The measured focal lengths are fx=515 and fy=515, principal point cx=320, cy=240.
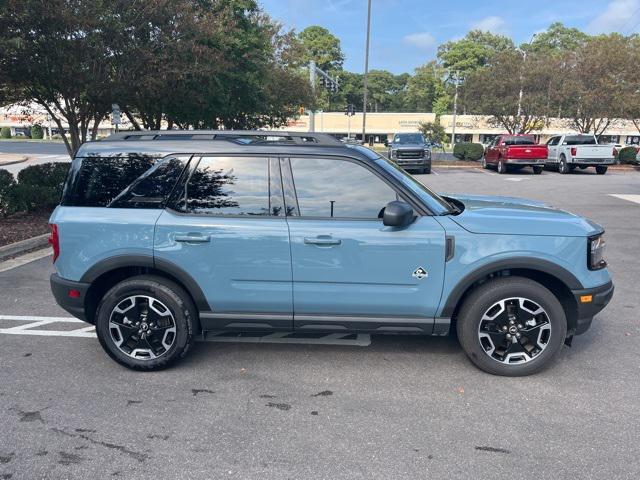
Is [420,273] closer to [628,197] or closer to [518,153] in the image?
[628,197]

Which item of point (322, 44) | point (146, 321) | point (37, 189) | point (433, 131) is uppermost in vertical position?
point (322, 44)

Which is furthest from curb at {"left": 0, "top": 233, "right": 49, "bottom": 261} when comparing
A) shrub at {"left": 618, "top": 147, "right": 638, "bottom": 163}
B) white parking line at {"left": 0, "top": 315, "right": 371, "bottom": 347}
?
shrub at {"left": 618, "top": 147, "right": 638, "bottom": 163}

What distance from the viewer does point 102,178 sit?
4016 millimetres

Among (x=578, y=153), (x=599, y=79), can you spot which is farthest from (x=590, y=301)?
(x=599, y=79)

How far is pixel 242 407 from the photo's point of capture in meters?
3.50

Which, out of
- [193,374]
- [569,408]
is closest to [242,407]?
[193,374]

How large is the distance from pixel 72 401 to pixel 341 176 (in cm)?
249

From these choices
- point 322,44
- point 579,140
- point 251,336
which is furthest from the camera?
point 322,44

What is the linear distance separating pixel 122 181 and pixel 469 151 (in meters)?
29.7

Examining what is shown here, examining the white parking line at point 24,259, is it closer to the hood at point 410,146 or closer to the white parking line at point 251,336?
the white parking line at point 251,336

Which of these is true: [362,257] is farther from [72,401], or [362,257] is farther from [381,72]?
[381,72]

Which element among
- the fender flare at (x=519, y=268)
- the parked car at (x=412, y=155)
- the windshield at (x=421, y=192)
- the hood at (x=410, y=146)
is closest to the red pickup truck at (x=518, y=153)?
the parked car at (x=412, y=155)

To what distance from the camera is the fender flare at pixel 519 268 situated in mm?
3725

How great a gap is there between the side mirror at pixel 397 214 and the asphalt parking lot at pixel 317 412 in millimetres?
1202
